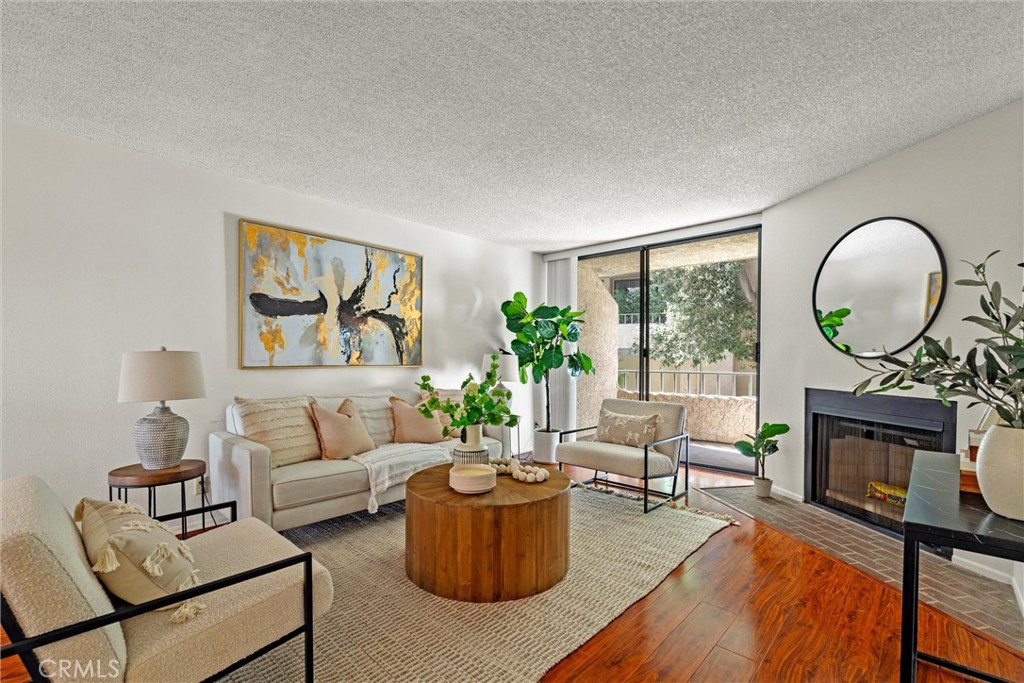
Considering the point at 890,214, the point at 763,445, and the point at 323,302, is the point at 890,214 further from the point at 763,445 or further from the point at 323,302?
the point at 323,302

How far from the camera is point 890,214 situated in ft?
10.8

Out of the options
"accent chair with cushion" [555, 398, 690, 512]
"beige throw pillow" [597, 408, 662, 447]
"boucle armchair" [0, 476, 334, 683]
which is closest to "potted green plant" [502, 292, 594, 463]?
"accent chair with cushion" [555, 398, 690, 512]

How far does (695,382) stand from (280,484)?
492cm

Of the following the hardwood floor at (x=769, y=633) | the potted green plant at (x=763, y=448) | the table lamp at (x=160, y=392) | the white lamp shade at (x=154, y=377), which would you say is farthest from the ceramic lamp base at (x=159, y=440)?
the potted green plant at (x=763, y=448)

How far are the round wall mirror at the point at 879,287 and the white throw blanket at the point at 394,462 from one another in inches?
126

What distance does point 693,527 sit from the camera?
336 centimetres

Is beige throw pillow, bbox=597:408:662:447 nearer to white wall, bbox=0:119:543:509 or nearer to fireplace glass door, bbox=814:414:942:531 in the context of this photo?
fireplace glass door, bbox=814:414:942:531

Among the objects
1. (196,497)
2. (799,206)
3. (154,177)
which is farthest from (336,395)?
(799,206)

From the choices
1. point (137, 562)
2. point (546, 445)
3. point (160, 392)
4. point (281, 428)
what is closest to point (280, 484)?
point (281, 428)

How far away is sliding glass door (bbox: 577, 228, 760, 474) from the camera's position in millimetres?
5148

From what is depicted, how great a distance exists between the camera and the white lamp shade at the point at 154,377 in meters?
2.65

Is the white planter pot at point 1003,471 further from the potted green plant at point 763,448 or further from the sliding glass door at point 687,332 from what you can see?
the sliding glass door at point 687,332

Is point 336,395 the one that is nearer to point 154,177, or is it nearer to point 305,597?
point 154,177

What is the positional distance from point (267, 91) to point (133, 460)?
2.53m
